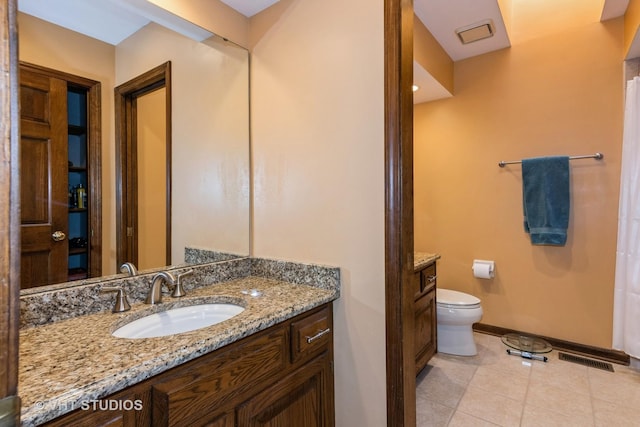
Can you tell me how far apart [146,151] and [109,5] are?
0.56m

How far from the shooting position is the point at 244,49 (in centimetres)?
166

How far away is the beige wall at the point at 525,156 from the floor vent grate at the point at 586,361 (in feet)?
0.49

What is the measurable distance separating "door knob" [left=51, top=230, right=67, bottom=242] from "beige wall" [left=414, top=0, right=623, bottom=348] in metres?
2.79

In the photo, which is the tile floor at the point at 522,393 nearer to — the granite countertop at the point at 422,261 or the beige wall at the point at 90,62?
the granite countertop at the point at 422,261

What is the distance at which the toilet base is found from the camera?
2385 mm

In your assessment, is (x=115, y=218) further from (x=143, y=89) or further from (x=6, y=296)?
(x=6, y=296)

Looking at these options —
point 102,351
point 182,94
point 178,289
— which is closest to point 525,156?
point 182,94

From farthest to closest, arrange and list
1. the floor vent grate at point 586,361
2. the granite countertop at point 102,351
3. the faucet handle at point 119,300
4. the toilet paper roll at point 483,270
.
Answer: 1. the toilet paper roll at point 483,270
2. the floor vent grate at point 586,361
3. the faucet handle at point 119,300
4. the granite countertop at point 102,351

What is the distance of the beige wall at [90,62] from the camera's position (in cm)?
103

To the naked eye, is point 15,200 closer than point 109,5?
Yes

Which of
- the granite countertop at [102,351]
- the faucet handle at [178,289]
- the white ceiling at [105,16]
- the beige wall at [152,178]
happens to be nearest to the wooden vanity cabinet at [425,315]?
the granite countertop at [102,351]

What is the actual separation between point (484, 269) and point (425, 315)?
0.94 meters

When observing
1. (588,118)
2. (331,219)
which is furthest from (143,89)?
(588,118)

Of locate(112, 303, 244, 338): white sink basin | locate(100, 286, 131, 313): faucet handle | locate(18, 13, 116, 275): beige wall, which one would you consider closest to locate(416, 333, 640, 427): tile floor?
locate(112, 303, 244, 338): white sink basin
